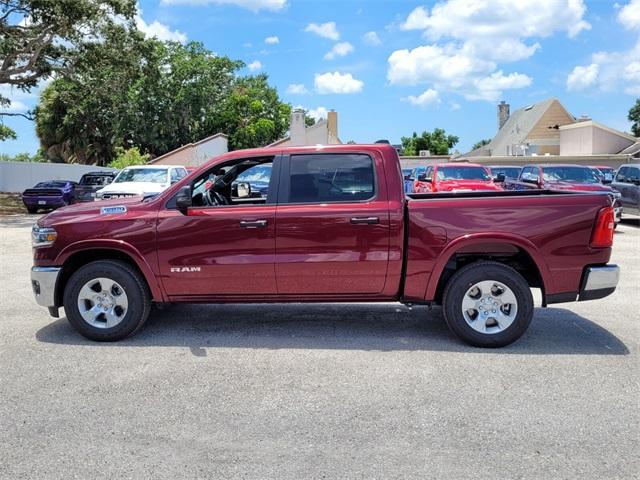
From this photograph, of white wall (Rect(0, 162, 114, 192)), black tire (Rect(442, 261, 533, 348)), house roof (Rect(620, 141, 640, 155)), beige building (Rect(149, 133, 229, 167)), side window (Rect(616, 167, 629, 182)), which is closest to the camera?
black tire (Rect(442, 261, 533, 348))

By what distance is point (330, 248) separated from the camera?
5539 millimetres

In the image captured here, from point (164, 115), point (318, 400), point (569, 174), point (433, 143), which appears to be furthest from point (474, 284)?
point (433, 143)

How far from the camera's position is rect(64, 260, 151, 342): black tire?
568 centimetres

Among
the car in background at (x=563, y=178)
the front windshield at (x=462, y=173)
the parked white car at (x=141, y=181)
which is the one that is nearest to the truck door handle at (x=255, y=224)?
the front windshield at (x=462, y=173)

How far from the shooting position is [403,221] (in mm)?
5508

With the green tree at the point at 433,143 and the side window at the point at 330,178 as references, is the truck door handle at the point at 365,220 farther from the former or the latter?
the green tree at the point at 433,143

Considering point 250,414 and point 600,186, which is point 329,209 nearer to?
point 250,414

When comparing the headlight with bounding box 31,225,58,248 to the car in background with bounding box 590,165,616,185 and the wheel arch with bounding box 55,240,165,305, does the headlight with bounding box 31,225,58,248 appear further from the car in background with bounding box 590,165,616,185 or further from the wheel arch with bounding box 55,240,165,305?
the car in background with bounding box 590,165,616,185

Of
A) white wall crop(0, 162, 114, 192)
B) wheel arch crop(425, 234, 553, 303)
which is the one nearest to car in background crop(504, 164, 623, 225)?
wheel arch crop(425, 234, 553, 303)

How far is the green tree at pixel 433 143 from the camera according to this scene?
255 ft

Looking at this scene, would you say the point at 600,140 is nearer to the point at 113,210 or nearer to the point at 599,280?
the point at 599,280

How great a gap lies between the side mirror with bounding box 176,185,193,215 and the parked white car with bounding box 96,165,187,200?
1159 centimetres

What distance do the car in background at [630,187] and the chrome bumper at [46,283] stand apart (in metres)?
15.7

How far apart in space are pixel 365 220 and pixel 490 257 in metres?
1.35
